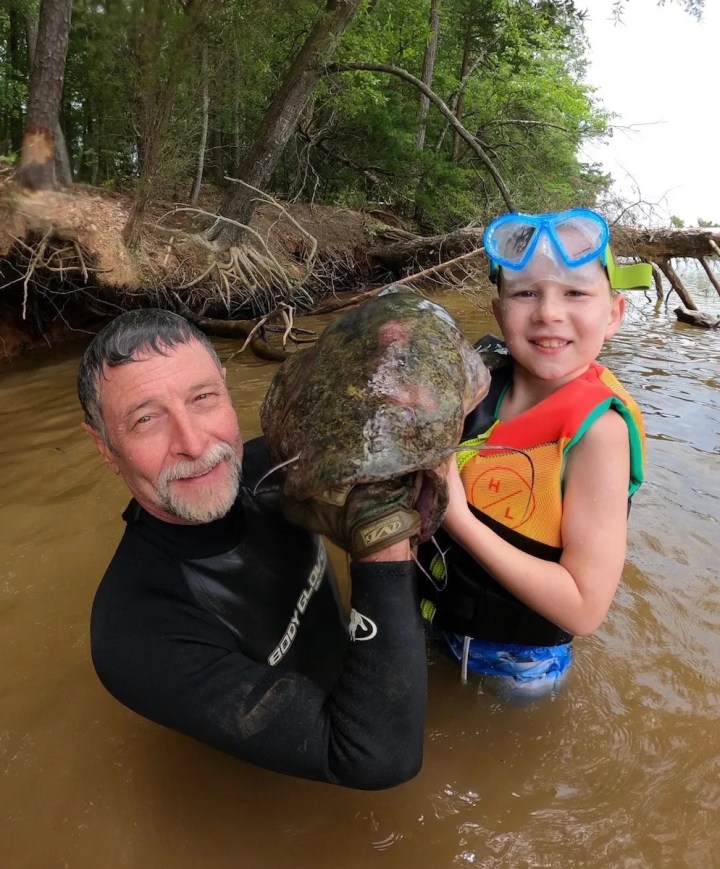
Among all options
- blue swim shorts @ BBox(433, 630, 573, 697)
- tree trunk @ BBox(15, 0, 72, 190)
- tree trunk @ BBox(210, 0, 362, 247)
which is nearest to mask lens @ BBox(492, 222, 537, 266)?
blue swim shorts @ BBox(433, 630, 573, 697)

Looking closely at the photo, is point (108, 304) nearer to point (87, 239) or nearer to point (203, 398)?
point (87, 239)

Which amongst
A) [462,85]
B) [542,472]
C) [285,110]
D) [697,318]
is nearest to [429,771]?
[542,472]

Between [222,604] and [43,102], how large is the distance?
5.35 meters

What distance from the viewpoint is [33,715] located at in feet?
7.03

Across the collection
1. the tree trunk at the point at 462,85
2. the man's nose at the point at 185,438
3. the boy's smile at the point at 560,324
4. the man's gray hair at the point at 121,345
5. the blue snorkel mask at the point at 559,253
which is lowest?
the man's nose at the point at 185,438

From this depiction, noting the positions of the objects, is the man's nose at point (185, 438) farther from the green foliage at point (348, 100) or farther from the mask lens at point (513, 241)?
the green foliage at point (348, 100)

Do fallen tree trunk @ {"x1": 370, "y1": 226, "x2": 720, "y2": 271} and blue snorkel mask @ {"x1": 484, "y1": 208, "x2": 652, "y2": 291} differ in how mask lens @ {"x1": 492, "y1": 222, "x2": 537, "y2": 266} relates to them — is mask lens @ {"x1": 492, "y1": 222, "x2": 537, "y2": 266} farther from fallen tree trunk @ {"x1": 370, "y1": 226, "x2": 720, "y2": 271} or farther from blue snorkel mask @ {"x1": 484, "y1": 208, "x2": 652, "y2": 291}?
fallen tree trunk @ {"x1": 370, "y1": 226, "x2": 720, "y2": 271}

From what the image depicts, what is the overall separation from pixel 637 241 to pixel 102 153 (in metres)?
8.32

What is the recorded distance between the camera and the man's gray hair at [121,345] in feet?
5.15

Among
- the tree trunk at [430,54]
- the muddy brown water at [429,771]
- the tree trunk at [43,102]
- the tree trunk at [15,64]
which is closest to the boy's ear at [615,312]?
the muddy brown water at [429,771]

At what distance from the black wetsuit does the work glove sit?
0.37 feet

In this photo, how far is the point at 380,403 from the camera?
1.10 m

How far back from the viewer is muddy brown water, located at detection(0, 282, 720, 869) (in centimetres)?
165

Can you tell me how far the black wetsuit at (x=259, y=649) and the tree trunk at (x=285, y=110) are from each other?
20.3 feet
